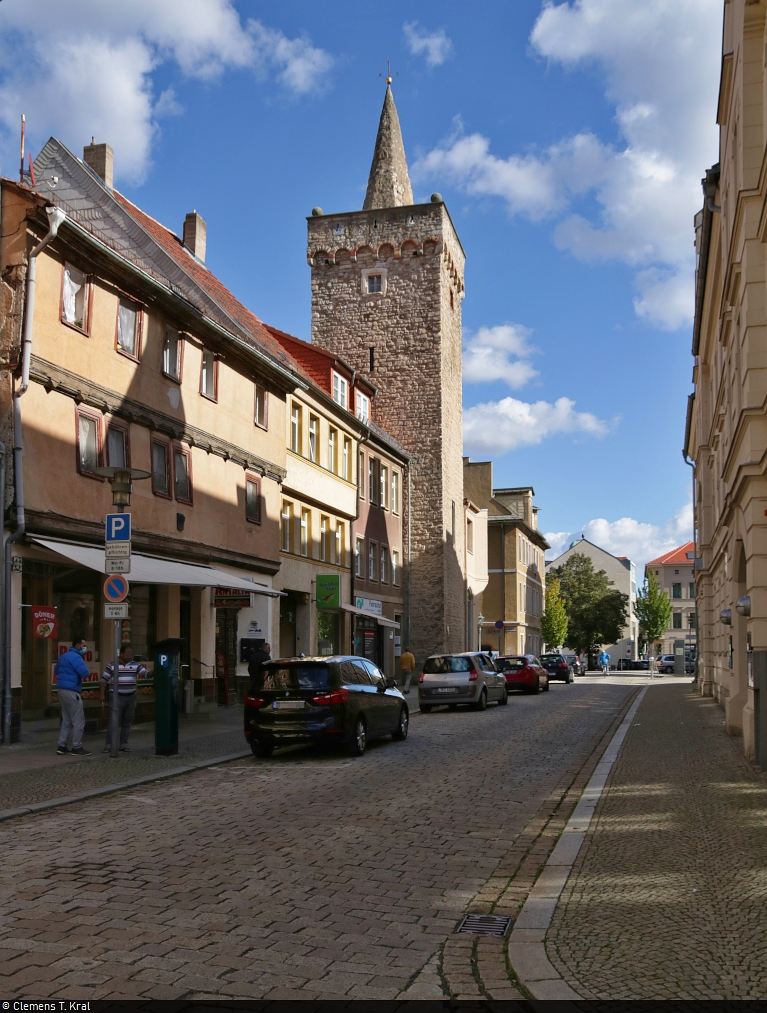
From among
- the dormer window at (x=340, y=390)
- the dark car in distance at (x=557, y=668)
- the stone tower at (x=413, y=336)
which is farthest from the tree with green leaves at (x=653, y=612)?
the dormer window at (x=340, y=390)

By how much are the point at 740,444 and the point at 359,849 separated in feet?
31.2

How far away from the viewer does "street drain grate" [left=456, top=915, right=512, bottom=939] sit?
6.58 metres

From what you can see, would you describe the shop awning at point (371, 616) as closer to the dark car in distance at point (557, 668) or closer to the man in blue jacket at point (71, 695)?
the dark car in distance at point (557, 668)

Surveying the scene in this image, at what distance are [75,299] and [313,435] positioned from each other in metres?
14.6

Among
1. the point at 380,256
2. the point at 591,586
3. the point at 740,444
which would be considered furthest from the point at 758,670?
the point at 591,586

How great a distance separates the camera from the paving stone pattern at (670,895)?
17.9 ft

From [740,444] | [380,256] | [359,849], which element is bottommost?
[359,849]

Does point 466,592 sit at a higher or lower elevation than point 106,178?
lower

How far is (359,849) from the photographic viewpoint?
9.04 m

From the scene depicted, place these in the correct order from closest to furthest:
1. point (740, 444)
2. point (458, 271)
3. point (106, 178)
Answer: point (740, 444) < point (106, 178) < point (458, 271)

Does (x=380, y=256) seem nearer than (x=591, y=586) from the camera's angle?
Yes

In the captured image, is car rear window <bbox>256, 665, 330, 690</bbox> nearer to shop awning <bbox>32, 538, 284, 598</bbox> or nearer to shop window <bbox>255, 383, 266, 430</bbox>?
shop awning <bbox>32, 538, 284, 598</bbox>

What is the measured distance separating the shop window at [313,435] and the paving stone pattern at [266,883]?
65.5 ft
